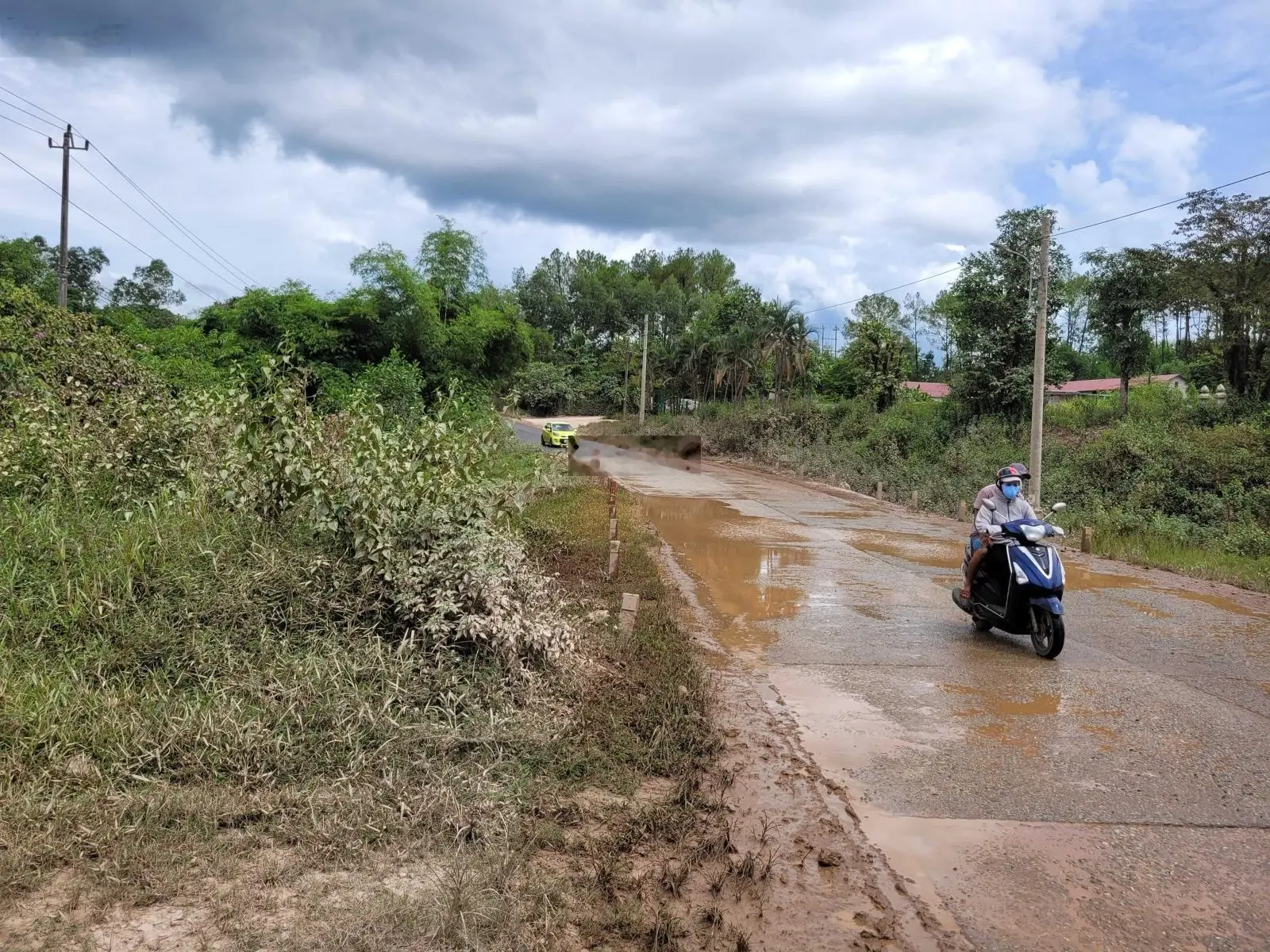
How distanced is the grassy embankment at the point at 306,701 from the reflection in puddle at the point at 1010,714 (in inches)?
73.6

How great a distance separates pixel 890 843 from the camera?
161 inches

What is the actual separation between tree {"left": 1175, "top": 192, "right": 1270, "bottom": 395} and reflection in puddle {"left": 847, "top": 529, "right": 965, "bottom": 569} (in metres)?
13.7

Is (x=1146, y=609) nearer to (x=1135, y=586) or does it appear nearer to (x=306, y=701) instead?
(x=1135, y=586)

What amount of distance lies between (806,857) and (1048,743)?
7.57 ft

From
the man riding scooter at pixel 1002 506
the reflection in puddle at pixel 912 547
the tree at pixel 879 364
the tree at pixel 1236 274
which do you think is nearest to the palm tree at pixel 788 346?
the tree at pixel 879 364

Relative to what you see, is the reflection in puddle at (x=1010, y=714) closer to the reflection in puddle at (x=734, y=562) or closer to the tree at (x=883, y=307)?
the reflection in puddle at (x=734, y=562)

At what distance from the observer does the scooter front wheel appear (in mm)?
7223

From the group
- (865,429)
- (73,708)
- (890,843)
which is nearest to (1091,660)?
(890,843)

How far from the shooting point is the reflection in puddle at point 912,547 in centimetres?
1300

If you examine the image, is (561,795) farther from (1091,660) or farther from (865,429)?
(865,429)

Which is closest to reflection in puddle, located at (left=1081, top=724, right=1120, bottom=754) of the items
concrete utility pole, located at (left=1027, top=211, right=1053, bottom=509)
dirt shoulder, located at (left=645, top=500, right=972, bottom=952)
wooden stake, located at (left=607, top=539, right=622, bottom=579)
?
dirt shoulder, located at (left=645, top=500, right=972, bottom=952)

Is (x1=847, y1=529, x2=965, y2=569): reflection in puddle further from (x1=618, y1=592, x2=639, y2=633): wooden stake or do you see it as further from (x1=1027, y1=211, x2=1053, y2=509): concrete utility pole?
(x1=618, y1=592, x2=639, y2=633): wooden stake

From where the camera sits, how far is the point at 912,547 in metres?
14.5

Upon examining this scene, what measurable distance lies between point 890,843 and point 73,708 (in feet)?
13.0
